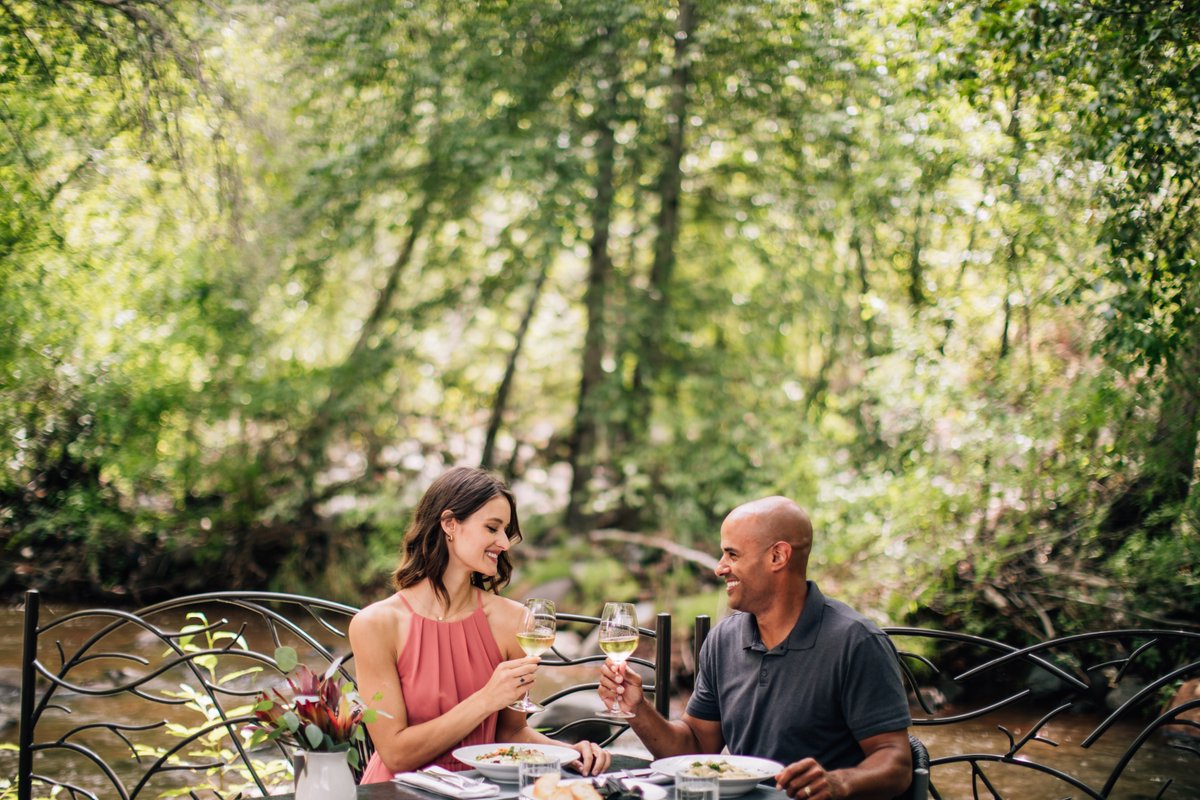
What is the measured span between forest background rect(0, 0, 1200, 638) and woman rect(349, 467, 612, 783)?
11.8ft

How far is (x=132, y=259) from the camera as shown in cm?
607

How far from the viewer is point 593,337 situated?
7.88 meters

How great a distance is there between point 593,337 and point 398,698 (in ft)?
19.0

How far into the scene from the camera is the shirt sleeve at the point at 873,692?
2027 mm

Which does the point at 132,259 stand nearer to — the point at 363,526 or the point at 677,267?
the point at 363,526

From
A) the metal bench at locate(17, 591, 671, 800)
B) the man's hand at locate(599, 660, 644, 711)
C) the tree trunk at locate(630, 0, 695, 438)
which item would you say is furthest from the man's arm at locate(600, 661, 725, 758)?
the tree trunk at locate(630, 0, 695, 438)

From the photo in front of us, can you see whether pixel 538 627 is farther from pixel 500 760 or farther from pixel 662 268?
pixel 662 268

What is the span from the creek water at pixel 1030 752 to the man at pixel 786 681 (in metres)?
2.63

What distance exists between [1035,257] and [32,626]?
4.77 m

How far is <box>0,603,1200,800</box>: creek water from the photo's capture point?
4703 mm

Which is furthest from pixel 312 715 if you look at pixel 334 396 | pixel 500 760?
pixel 334 396

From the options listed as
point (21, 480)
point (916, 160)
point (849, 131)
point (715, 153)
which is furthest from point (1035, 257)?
point (21, 480)

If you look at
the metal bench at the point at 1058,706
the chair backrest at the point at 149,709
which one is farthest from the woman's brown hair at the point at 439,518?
the metal bench at the point at 1058,706

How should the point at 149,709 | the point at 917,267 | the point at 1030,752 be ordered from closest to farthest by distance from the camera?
the point at 1030,752 → the point at 149,709 → the point at 917,267
